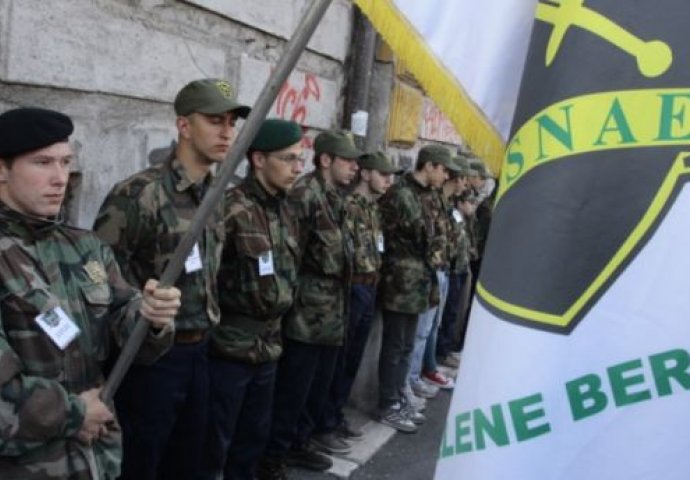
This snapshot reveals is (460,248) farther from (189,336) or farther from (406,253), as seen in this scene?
(189,336)

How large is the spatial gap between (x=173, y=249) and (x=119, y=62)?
1.04 metres

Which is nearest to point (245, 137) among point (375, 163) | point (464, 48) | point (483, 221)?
point (464, 48)

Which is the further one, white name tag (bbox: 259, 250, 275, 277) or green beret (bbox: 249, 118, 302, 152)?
green beret (bbox: 249, 118, 302, 152)

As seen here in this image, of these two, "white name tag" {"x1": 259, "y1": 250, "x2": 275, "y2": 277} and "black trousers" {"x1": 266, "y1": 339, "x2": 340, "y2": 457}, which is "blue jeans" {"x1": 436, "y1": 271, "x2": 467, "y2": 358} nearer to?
"black trousers" {"x1": 266, "y1": 339, "x2": 340, "y2": 457}

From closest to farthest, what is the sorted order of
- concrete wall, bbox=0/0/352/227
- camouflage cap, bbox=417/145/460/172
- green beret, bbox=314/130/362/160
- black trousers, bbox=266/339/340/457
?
concrete wall, bbox=0/0/352/227
black trousers, bbox=266/339/340/457
green beret, bbox=314/130/362/160
camouflage cap, bbox=417/145/460/172

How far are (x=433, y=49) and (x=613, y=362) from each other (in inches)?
31.1

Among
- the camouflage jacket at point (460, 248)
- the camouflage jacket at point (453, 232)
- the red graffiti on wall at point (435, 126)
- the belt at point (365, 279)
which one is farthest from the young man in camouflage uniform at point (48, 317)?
the red graffiti on wall at point (435, 126)

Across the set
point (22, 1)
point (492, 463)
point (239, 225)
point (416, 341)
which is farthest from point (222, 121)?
point (416, 341)

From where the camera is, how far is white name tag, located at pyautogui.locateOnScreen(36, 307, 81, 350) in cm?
215

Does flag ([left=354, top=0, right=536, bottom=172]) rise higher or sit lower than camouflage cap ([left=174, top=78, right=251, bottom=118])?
higher

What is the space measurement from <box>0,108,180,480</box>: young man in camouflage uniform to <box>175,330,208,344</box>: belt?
2.19 feet

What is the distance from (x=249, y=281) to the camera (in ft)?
11.5

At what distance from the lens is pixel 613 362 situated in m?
1.64

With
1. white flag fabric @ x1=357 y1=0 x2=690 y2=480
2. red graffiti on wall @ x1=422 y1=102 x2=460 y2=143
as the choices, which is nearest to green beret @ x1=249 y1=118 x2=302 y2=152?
white flag fabric @ x1=357 y1=0 x2=690 y2=480
